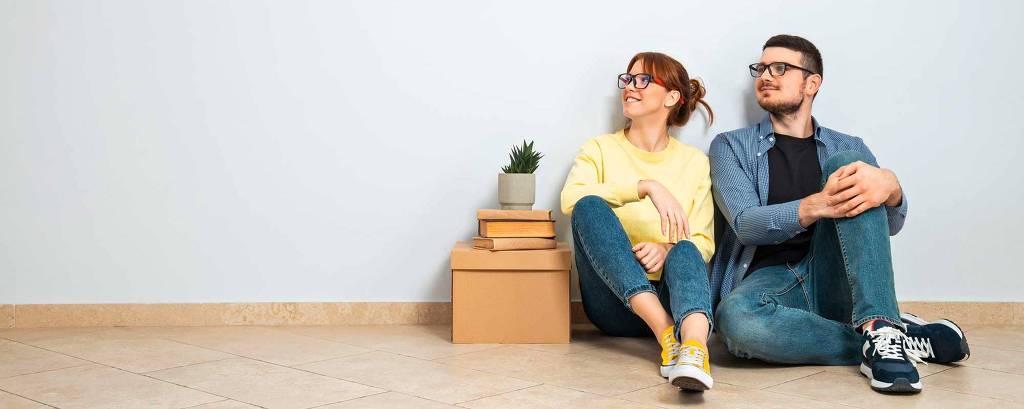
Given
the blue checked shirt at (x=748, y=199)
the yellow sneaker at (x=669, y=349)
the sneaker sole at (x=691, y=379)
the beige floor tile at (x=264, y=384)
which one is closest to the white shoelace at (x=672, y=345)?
the yellow sneaker at (x=669, y=349)

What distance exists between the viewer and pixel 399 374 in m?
2.21

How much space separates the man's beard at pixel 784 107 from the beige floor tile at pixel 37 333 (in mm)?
2064

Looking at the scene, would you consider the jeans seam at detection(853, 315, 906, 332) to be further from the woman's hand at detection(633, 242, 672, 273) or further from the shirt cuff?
the woman's hand at detection(633, 242, 672, 273)

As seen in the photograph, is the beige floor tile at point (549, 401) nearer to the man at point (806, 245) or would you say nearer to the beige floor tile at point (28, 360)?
the man at point (806, 245)

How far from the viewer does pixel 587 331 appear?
2.90m

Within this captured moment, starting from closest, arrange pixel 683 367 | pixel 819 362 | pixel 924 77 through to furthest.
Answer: pixel 683 367, pixel 819 362, pixel 924 77

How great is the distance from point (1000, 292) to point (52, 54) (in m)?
3.06

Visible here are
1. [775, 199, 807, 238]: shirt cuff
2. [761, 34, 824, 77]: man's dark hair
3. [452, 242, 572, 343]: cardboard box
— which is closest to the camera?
[775, 199, 807, 238]: shirt cuff

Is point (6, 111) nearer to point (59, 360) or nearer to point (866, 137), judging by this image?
point (59, 360)

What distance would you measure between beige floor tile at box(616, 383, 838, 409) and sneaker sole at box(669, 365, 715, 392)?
31 mm

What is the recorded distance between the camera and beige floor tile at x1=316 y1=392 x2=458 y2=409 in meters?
1.88

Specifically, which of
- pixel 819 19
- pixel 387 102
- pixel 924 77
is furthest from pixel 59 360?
pixel 924 77

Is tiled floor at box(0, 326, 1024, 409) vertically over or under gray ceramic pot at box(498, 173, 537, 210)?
under

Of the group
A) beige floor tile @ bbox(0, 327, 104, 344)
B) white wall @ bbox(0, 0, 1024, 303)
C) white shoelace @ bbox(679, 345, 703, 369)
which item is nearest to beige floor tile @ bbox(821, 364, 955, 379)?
white shoelace @ bbox(679, 345, 703, 369)
